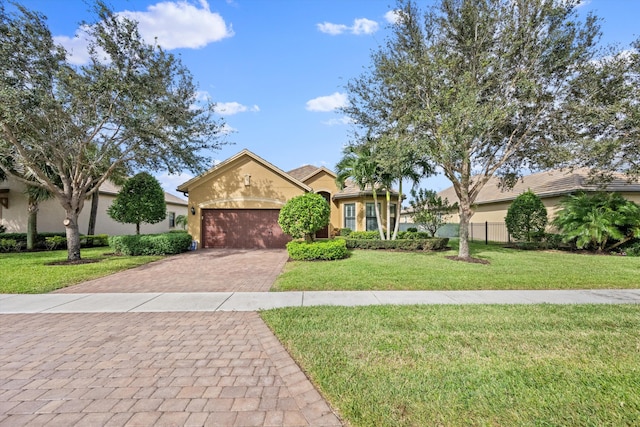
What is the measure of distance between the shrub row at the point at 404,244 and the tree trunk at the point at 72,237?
496 inches

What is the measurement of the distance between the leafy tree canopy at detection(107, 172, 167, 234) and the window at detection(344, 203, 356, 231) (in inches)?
452

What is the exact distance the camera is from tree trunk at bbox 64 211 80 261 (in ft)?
38.8

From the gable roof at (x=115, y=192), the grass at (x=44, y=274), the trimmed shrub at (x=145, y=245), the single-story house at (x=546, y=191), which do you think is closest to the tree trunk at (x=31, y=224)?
the gable roof at (x=115, y=192)

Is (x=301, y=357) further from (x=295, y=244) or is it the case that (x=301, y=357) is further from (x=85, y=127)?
(x=85, y=127)

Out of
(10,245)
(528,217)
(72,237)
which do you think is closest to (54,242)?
(10,245)

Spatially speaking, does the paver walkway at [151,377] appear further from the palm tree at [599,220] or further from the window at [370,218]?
the palm tree at [599,220]

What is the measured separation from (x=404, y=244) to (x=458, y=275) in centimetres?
657

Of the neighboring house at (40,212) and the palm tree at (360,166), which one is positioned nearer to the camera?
the palm tree at (360,166)

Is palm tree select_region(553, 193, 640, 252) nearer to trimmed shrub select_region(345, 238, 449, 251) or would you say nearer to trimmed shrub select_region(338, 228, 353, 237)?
trimmed shrub select_region(345, 238, 449, 251)

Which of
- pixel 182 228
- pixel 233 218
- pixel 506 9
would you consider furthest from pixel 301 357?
pixel 182 228

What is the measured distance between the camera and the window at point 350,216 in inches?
781

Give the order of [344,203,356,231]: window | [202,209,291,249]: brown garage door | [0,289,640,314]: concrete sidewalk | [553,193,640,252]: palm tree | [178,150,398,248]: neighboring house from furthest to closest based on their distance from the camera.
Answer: [344,203,356,231]: window, [202,209,291,249]: brown garage door, [178,150,398,248]: neighboring house, [553,193,640,252]: palm tree, [0,289,640,314]: concrete sidewalk

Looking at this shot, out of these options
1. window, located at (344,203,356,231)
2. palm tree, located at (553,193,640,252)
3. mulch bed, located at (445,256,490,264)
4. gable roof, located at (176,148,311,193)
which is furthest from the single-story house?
gable roof, located at (176,148,311,193)

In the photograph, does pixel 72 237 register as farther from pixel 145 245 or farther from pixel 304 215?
pixel 304 215
